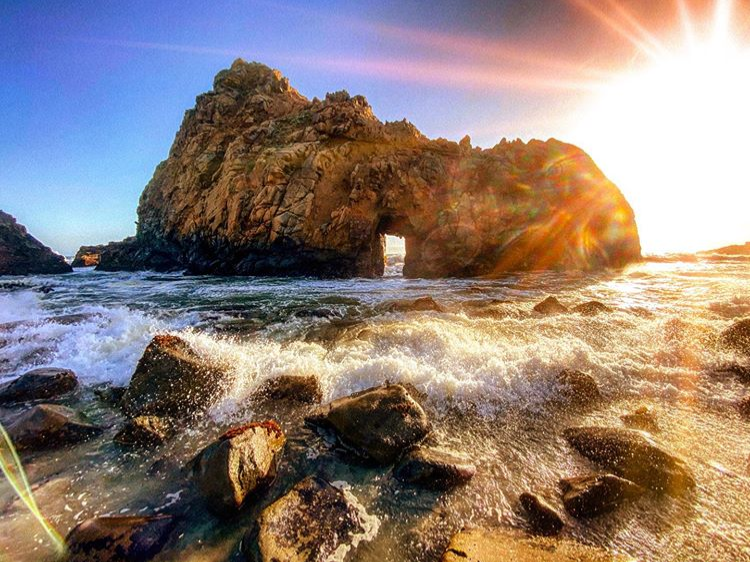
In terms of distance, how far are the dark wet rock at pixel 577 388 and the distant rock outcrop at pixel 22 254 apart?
63.9 metres

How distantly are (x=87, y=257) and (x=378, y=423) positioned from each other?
3569 inches

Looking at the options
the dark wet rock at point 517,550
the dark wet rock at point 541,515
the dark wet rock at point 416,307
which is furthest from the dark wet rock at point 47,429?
the dark wet rock at point 416,307

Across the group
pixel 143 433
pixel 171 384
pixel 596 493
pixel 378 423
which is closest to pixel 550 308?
pixel 596 493

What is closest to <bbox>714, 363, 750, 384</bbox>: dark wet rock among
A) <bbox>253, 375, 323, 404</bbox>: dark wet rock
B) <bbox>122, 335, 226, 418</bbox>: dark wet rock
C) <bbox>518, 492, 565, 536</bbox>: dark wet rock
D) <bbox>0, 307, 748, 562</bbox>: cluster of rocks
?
<bbox>0, 307, 748, 562</bbox>: cluster of rocks

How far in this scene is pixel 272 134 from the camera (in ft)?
115

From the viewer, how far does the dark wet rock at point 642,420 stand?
410 cm

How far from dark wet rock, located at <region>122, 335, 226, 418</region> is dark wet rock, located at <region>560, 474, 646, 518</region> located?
4915 millimetres

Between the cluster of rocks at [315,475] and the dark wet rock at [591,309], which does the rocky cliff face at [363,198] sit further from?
the cluster of rocks at [315,475]

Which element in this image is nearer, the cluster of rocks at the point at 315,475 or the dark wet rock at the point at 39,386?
the cluster of rocks at the point at 315,475

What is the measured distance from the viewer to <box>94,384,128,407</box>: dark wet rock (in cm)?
507

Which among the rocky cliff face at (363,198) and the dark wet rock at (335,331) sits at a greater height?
the rocky cliff face at (363,198)

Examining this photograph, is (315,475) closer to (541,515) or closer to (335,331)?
(541,515)

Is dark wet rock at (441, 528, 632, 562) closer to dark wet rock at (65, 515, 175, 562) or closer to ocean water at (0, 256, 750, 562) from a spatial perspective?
ocean water at (0, 256, 750, 562)

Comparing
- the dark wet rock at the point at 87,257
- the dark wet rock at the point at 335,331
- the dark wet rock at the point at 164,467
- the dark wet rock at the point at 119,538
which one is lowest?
the dark wet rock at the point at 164,467
